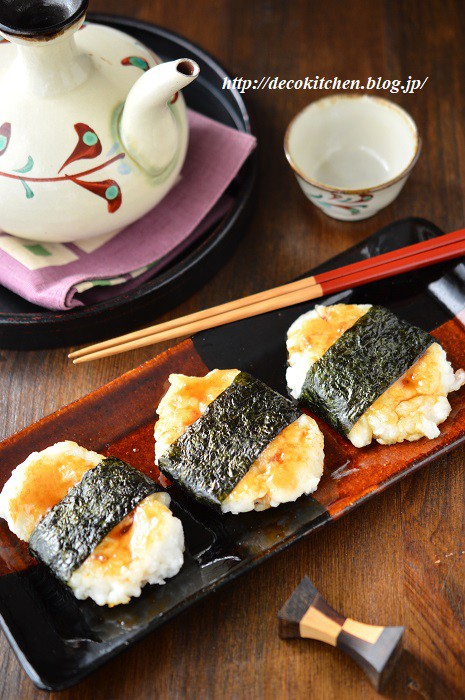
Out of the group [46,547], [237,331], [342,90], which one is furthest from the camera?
[342,90]

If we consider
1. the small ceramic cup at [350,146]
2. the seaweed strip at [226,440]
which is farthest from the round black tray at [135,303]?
the seaweed strip at [226,440]

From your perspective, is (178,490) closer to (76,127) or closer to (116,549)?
(116,549)

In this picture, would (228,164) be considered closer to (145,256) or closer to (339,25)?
(145,256)

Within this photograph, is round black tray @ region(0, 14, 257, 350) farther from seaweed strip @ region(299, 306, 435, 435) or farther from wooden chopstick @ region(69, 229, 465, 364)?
seaweed strip @ region(299, 306, 435, 435)

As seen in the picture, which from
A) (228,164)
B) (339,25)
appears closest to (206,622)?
(228,164)

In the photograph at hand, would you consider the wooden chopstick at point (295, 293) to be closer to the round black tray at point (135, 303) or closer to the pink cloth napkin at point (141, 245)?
the round black tray at point (135, 303)

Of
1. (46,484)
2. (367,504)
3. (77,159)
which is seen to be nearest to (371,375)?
(367,504)
